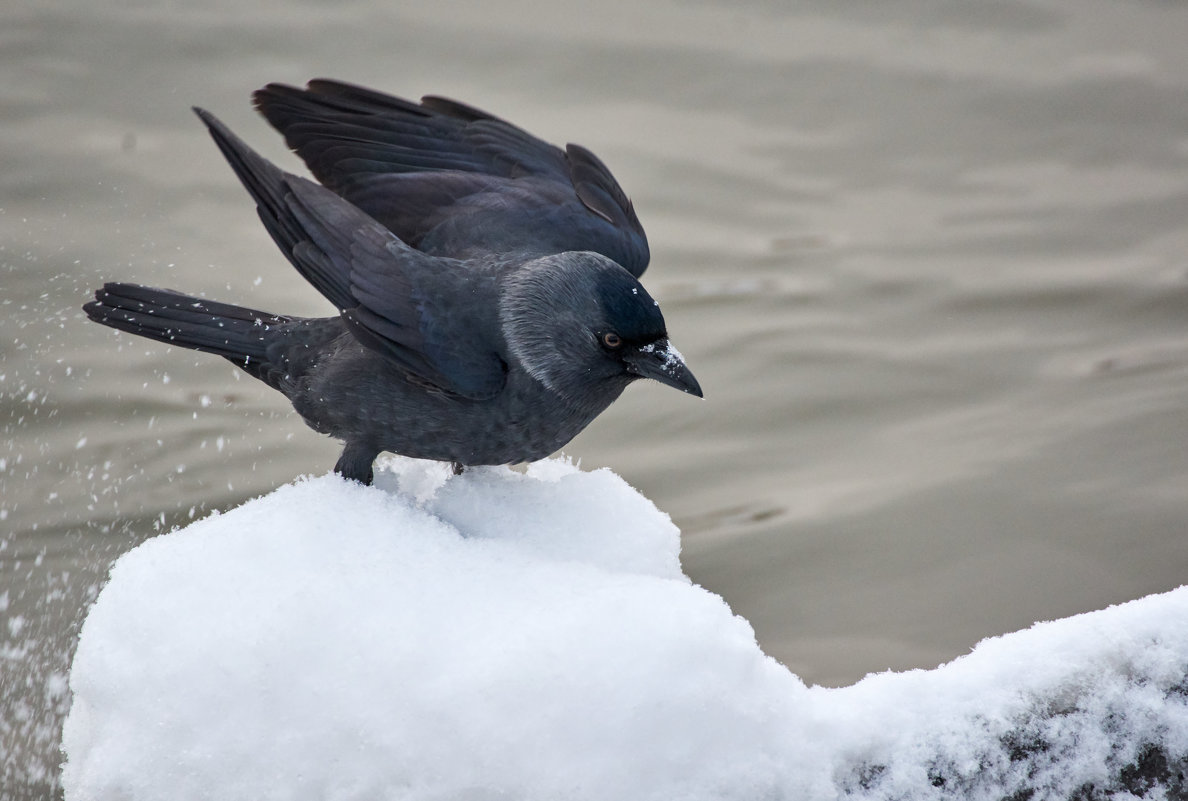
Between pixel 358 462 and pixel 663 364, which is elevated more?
pixel 663 364

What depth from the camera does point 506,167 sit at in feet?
12.3

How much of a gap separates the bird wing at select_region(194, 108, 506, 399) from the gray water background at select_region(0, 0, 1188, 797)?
1466 millimetres

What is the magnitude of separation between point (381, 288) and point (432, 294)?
0.13 meters

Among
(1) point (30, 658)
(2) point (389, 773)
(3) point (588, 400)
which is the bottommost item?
(1) point (30, 658)

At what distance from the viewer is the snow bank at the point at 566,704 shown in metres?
2.02

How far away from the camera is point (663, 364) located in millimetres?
3020

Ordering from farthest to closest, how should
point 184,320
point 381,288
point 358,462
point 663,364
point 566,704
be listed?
point 184,320 → point 358,462 → point 381,288 → point 663,364 → point 566,704

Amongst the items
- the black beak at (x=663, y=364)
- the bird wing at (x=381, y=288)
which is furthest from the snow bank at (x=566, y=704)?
the bird wing at (x=381, y=288)

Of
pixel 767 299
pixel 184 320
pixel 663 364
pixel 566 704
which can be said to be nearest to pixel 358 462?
pixel 184 320

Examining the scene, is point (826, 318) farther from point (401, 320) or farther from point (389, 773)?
point (389, 773)

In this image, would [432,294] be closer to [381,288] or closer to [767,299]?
[381,288]

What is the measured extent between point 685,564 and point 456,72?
3.63 meters

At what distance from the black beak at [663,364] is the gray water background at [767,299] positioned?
1334 millimetres

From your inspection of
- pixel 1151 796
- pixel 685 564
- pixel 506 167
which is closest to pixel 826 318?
pixel 685 564
